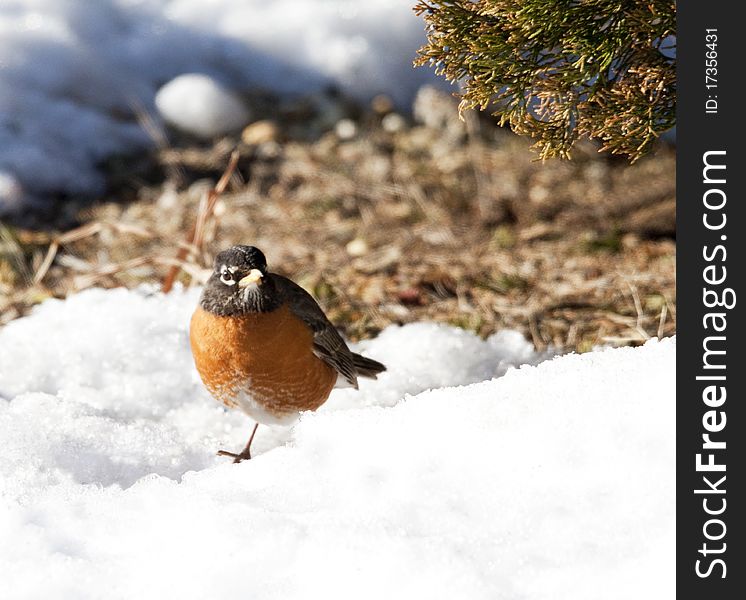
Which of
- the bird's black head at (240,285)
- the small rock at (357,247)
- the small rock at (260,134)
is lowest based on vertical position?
the bird's black head at (240,285)

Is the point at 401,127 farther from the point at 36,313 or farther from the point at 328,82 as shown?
the point at 36,313

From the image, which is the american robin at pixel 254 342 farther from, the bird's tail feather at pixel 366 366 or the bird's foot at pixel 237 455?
the bird's tail feather at pixel 366 366

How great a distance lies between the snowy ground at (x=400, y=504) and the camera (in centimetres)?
212

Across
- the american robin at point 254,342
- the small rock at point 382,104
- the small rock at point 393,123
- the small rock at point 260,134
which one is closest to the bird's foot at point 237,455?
the american robin at point 254,342

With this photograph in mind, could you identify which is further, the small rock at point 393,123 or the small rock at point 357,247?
the small rock at point 393,123

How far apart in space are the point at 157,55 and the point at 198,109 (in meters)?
0.81

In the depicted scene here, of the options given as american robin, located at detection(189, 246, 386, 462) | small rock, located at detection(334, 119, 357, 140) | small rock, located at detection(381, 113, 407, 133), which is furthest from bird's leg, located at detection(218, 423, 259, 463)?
small rock, located at detection(381, 113, 407, 133)

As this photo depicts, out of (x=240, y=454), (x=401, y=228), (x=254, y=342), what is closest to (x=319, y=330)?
(x=254, y=342)

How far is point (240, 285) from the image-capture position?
132 inches

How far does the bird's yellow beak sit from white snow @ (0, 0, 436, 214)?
4115 millimetres

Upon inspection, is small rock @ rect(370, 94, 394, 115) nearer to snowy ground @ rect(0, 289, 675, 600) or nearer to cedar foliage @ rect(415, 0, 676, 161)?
cedar foliage @ rect(415, 0, 676, 161)

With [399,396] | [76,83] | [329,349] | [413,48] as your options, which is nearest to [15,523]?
[329,349]

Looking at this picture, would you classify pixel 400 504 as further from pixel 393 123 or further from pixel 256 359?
pixel 393 123

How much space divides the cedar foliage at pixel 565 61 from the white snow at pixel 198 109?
496 centimetres
